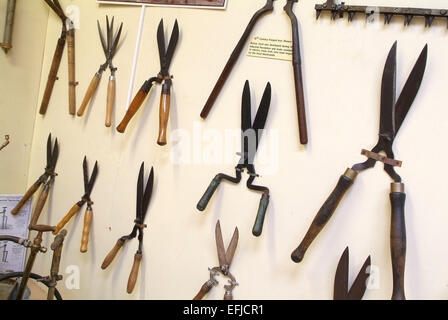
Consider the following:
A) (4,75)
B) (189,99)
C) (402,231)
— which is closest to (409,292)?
(402,231)

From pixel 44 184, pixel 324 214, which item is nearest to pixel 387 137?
pixel 324 214

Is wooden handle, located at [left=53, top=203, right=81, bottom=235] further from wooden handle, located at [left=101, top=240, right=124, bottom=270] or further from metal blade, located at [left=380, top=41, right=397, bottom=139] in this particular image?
metal blade, located at [left=380, top=41, right=397, bottom=139]

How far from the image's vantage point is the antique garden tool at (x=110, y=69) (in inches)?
61.8

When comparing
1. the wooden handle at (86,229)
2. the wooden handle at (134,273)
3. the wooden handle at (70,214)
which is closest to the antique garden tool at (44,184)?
the wooden handle at (70,214)

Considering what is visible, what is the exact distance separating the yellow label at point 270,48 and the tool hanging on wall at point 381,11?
0.15m

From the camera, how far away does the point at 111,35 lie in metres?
1.62

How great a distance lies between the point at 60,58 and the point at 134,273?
3.70 ft

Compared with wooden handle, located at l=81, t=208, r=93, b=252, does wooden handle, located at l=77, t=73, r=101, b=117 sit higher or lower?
higher

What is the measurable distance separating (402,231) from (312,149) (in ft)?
1.25

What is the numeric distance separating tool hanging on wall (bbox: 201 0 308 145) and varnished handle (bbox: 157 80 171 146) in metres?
0.14

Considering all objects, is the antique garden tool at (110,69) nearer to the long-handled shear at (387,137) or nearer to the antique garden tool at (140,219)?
the antique garden tool at (140,219)

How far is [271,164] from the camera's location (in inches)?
50.2

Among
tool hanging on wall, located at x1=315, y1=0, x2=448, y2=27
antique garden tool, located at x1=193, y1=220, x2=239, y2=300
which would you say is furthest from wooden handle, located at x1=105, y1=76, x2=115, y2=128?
tool hanging on wall, located at x1=315, y1=0, x2=448, y2=27

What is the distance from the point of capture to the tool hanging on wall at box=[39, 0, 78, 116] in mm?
1705
